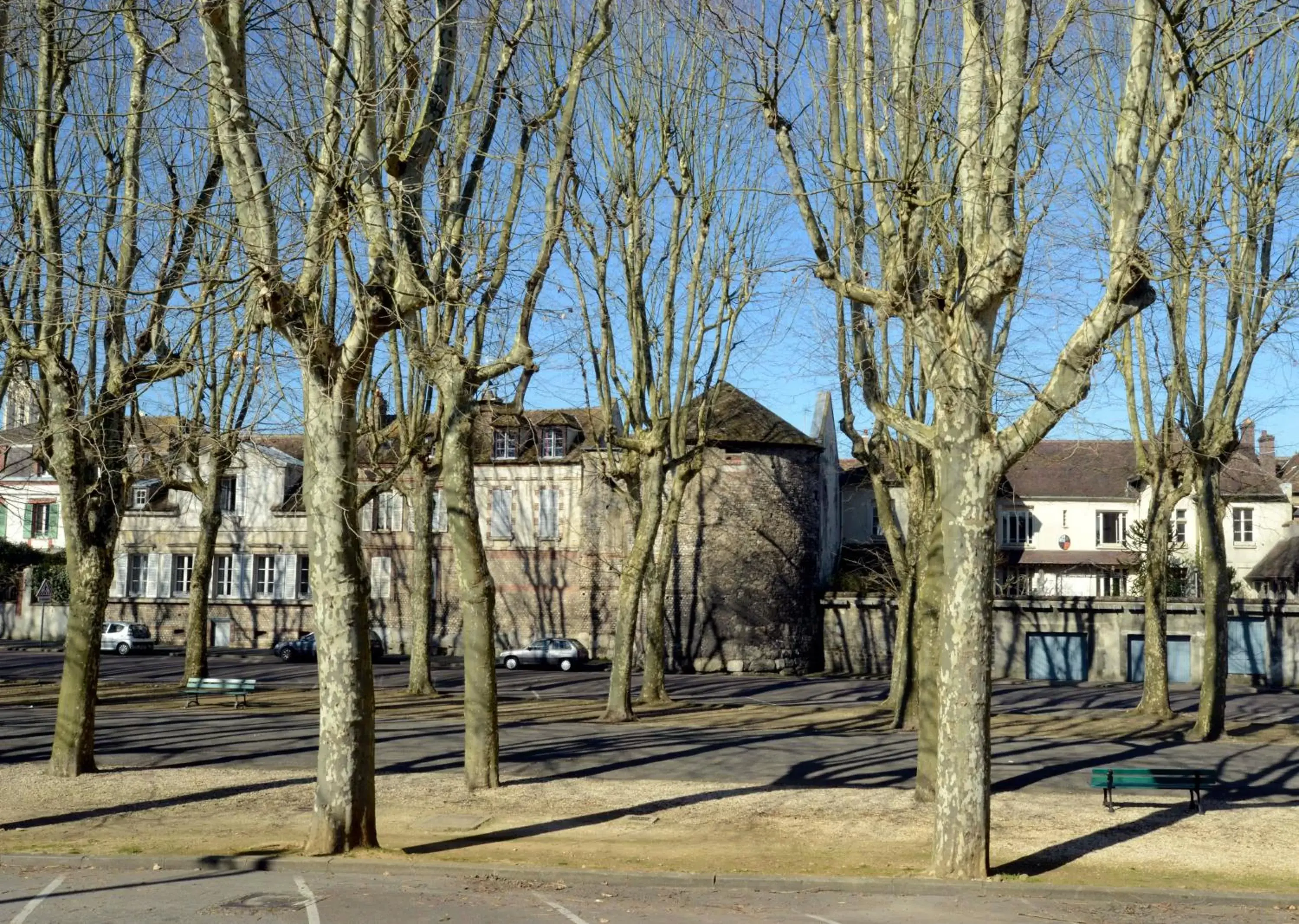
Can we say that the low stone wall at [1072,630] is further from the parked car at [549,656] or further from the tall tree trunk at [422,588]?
the tall tree trunk at [422,588]

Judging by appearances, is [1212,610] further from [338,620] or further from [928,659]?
[338,620]

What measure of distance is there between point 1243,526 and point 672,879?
4717cm

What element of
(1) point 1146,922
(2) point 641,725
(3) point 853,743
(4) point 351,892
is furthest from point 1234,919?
(2) point 641,725

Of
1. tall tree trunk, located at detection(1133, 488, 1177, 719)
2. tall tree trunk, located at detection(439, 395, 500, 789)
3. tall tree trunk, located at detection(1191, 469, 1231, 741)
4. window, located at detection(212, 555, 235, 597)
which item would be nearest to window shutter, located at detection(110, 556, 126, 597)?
window, located at detection(212, 555, 235, 597)

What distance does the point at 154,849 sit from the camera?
11.6 metres

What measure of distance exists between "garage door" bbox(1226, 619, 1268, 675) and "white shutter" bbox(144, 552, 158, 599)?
36.9 meters

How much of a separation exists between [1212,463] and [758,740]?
9.38 meters

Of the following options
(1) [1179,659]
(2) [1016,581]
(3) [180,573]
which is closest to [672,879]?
(1) [1179,659]

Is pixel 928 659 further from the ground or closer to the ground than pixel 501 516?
closer to the ground

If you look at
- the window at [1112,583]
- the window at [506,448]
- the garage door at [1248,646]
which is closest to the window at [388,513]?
the window at [506,448]

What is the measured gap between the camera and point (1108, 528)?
51.6 m

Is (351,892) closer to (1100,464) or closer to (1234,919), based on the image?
(1234,919)

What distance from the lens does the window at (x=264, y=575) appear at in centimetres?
4641

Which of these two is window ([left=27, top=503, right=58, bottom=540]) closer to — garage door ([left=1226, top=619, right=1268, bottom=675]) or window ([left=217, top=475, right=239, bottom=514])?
window ([left=217, top=475, right=239, bottom=514])
